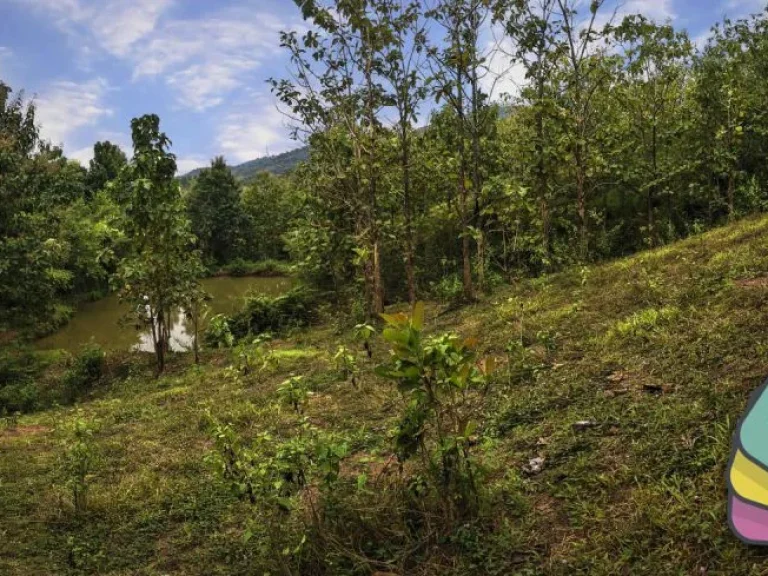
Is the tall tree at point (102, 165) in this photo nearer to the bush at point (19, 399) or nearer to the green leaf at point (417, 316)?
the bush at point (19, 399)

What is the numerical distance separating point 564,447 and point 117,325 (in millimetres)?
12727

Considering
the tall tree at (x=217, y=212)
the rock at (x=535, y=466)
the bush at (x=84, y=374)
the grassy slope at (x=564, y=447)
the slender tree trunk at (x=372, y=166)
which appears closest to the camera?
the grassy slope at (x=564, y=447)

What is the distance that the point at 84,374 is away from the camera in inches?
396

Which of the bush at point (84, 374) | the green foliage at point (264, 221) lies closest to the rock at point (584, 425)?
the bush at point (84, 374)

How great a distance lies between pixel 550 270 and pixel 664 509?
333 inches

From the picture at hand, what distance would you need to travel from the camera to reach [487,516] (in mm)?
2729

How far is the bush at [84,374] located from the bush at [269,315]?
3254 millimetres

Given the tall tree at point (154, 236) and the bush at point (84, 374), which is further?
the bush at point (84, 374)

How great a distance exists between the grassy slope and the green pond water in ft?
27.6

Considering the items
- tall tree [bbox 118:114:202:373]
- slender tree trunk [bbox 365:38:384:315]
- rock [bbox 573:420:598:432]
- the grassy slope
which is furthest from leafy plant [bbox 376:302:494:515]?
tall tree [bbox 118:114:202:373]

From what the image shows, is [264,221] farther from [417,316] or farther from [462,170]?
[417,316]

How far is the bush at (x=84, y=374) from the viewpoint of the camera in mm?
9781

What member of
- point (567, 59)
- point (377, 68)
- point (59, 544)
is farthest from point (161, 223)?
point (567, 59)

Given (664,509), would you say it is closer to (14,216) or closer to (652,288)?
(652,288)
